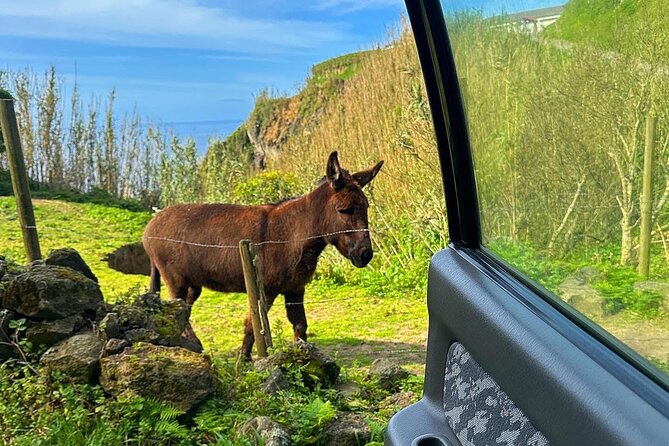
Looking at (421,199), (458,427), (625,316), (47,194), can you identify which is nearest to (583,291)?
(625,316)

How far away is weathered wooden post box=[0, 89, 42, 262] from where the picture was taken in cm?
425

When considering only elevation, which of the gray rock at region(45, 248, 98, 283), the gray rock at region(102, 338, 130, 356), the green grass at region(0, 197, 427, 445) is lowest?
the green grass at region(0, 197, 427, 445)

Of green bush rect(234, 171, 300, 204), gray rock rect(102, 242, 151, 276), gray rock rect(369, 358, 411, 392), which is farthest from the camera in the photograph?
green bush rect(234, 171, 300, 204)

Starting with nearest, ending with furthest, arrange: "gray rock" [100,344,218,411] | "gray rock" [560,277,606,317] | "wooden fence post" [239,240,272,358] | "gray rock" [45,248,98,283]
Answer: "gray rock" [560,277,606,317] → "gray rock" [100,344,218,411] → "gray rock" [45,248,98,283] → "wooden fence post" [239,240,272,358]

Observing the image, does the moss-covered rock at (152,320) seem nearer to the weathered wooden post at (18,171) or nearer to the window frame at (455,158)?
the weathered wooden post at (18,171)

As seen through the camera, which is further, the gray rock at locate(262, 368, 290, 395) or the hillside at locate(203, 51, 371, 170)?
the hillside at locate(203, 51, 371, 170)

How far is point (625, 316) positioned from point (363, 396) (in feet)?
9.90

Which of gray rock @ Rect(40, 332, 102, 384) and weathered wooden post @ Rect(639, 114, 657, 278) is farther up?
weathered wooden post @ Rect(639, 114, 657, 278)

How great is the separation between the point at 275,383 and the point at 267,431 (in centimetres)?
62

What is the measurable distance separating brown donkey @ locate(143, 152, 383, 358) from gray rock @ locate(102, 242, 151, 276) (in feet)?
10.4

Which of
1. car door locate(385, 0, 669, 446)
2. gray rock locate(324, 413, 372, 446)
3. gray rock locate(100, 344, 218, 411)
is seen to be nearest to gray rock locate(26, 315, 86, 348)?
gray rock locate(100, 344, 218, 411)

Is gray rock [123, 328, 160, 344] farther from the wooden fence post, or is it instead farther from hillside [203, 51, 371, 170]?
hillside [203, 51, 371, 170]

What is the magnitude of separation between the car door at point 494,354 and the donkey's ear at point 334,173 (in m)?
3.03

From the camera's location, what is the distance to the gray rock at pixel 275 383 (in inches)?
128
